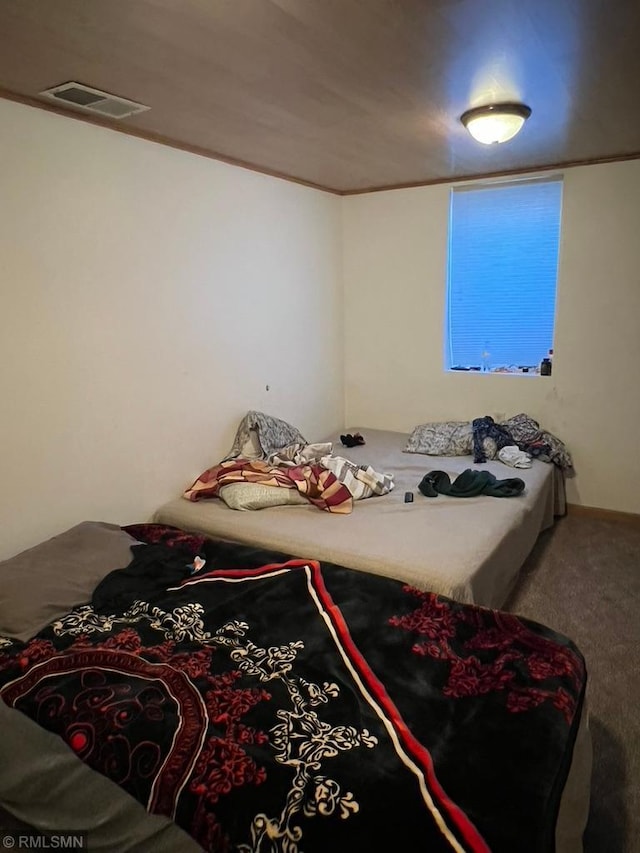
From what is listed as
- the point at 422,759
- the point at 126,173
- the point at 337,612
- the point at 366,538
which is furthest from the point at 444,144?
the point at 422,759

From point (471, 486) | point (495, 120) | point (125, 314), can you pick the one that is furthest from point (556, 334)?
point (125, 314)

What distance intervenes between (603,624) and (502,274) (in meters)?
2.34

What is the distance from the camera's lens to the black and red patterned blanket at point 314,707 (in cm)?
123

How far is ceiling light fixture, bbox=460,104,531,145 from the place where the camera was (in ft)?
7.72

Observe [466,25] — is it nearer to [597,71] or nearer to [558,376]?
[597,71]

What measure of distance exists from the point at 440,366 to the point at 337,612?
8.77ft

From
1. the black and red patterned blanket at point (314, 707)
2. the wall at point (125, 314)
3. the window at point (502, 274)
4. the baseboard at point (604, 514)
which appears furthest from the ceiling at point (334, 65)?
the baseboard at point (604, 514)

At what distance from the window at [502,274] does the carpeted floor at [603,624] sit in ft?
4.18

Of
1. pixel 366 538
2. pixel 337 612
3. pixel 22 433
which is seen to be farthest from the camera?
pixel 366 538

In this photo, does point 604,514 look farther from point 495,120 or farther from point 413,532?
point 495,120

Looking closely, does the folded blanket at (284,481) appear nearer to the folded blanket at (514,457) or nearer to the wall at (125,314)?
the wall at (125,314)

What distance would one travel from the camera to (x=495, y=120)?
2.39 metres

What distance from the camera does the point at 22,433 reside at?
2.30 m

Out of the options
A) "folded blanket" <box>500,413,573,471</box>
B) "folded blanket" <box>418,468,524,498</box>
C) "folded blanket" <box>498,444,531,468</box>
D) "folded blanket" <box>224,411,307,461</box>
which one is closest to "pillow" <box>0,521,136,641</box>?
"folded blanket" <box>224,411,307,461</box>
